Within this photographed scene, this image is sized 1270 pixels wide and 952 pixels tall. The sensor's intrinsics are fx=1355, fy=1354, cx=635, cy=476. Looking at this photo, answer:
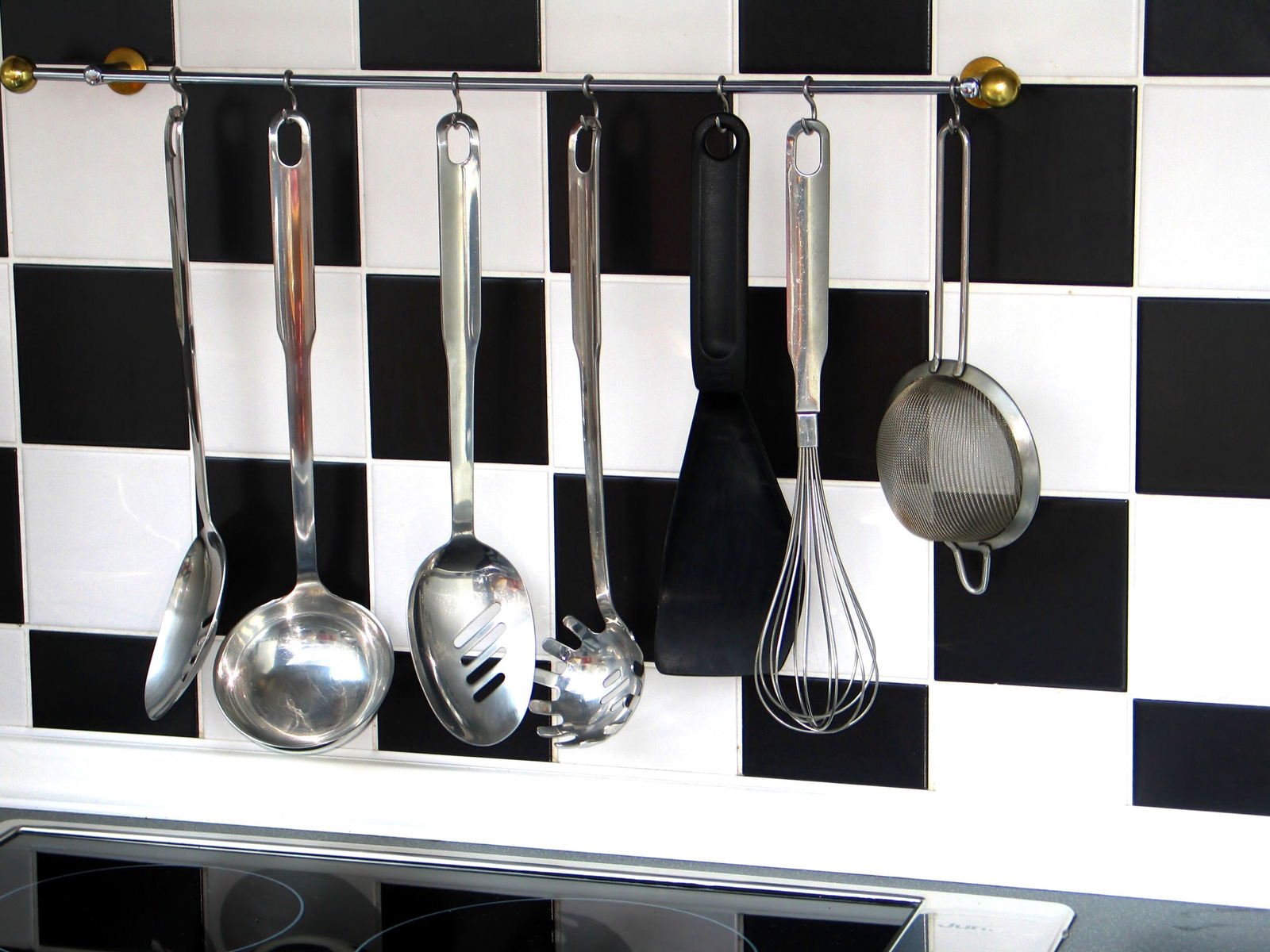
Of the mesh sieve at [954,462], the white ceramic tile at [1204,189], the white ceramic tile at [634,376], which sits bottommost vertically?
the mesh sieve at [954,462]

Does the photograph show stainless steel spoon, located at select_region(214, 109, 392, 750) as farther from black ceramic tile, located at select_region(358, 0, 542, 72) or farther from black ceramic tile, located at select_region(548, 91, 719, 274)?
black ceramic tile, located at select_region(548, 91, 719, 274)

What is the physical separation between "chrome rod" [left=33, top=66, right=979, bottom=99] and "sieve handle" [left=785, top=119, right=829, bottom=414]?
3 cm

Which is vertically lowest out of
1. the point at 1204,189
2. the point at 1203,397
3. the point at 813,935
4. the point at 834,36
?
the point at 813,935

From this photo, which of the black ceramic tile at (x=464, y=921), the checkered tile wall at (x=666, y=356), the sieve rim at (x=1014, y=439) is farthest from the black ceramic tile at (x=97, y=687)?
the sieve rim at (x=1014, y=439)

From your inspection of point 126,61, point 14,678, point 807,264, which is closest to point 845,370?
A: point 807,264

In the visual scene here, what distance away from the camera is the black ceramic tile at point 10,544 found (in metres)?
0.99

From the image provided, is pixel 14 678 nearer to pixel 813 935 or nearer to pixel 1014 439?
pixel 813 935

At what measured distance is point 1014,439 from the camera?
2.60ft

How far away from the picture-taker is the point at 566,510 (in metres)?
0.92

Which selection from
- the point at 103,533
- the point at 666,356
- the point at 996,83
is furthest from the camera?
the point at 103,533

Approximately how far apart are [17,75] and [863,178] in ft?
1.84

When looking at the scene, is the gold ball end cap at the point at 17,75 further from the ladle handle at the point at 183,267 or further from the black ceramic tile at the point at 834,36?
the black ceramic tile at the point at 834,36

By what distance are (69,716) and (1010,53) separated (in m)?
0.80

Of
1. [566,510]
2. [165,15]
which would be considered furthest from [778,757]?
[165,15]
